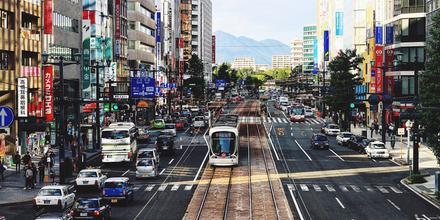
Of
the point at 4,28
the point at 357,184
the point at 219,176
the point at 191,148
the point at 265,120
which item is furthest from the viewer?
the point at 265,120

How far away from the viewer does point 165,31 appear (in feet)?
565

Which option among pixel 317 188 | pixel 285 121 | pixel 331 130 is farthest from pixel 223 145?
pixel 285 121

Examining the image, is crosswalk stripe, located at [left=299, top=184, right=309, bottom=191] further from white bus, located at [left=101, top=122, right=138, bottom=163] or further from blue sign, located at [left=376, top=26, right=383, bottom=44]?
blue sign, located at [left=376, top=26, right=383, bottom=44]

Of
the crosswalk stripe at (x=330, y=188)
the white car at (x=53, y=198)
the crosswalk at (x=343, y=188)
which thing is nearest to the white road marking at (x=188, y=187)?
the crosswalk at (x=343, y=188)

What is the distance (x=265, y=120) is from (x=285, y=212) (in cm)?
8904

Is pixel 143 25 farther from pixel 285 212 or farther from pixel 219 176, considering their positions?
pixel 285 212

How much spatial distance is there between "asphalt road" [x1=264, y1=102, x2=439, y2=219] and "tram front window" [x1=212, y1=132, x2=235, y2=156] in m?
4.46

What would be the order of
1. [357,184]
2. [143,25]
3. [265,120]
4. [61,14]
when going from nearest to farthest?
[357,184] < [61,14] < [265,120] < [143,25]

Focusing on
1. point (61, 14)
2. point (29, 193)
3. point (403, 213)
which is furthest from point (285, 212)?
point (61, 14)

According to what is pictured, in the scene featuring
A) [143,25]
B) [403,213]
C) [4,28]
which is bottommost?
[403,213]

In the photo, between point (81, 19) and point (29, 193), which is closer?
point (29, 193)

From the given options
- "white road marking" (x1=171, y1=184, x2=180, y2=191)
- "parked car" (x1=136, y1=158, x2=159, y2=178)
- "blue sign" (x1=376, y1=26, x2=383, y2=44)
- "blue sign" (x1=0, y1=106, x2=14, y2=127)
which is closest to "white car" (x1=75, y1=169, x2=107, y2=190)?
"white road marking" (x1=171, y1=184, x2=180, y2=191)

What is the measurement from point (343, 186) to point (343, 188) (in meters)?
0.95

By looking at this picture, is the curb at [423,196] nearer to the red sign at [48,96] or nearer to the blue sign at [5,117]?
the blue sign at [5,117]
